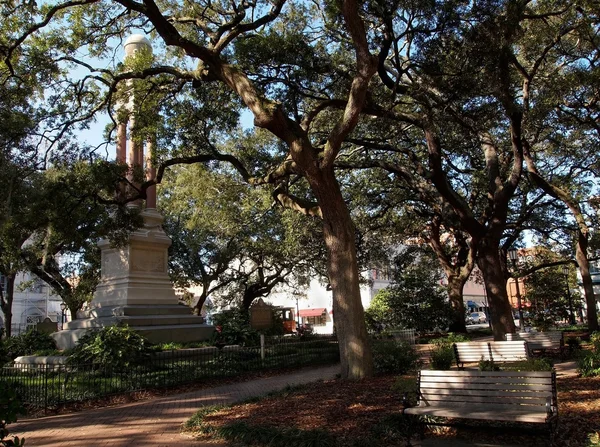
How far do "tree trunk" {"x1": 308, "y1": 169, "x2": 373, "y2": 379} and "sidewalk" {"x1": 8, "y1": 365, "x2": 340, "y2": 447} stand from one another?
2.49 m

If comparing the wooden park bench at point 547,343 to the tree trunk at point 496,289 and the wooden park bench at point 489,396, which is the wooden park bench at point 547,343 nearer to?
the tree trunk at point 496,289

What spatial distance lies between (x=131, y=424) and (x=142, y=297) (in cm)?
871

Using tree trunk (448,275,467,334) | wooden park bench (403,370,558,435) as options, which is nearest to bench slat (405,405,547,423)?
wooden park bench (403,370,558,435)

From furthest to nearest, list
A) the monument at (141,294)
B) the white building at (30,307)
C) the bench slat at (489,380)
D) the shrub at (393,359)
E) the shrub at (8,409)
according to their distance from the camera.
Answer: the white building at (30,307)
the monument at (141,294)
the shrub at (393,359)
the bench slat at (489,380)
the shrub at (8,409)

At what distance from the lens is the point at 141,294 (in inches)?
672

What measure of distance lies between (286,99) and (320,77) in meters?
1.36

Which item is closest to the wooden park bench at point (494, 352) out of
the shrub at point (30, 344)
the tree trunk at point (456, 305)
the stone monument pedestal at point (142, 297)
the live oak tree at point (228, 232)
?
the stone monument pedestal at point (142, 297)

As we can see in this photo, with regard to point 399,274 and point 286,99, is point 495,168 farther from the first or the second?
point 399,274

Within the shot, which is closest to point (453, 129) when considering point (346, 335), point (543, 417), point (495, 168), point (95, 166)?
point (495, 168)

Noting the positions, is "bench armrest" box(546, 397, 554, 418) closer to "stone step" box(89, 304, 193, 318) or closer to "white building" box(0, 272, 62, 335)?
"stone step" box(89, 304, 193, 318)

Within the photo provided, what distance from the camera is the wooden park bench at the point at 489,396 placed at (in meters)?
5.91

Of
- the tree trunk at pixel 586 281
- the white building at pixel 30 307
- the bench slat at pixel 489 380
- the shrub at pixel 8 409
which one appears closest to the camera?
the shrub at pixel 8 409

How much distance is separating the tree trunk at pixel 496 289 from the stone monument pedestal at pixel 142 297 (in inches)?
383

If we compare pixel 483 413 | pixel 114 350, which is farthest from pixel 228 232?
pixel 483 413
